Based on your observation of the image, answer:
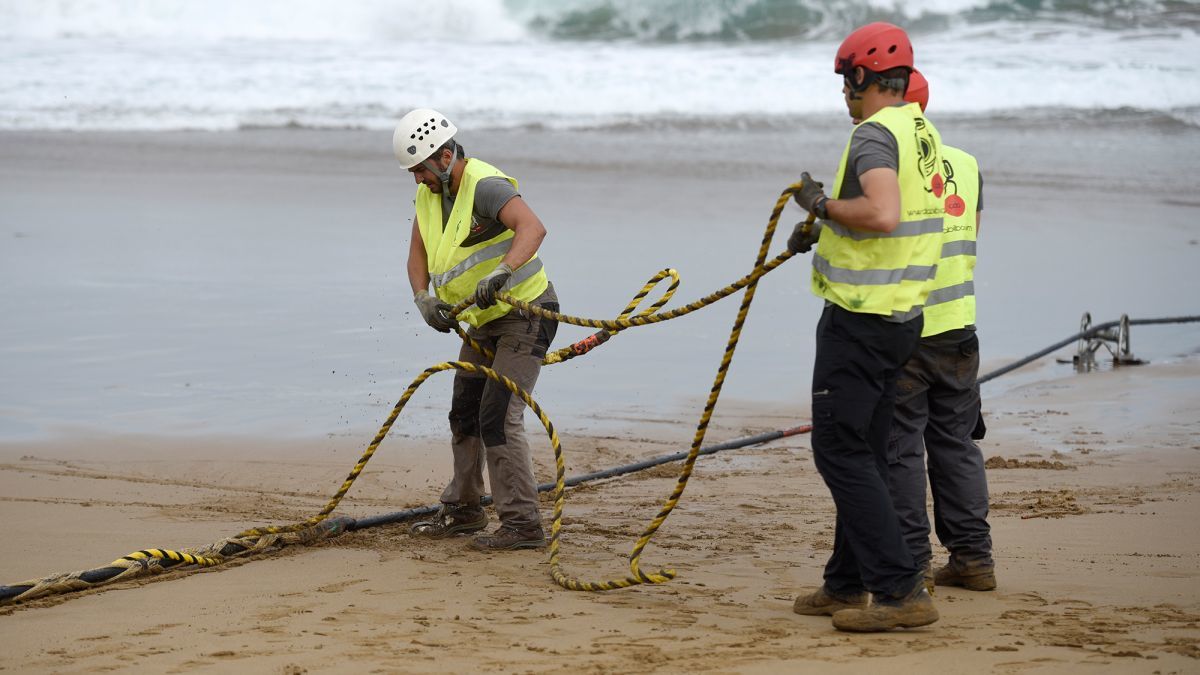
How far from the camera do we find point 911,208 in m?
4.49

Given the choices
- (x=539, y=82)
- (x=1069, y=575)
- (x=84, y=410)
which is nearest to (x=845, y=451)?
(x=1069, y=575)

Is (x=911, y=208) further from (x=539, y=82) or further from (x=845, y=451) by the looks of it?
(x=539, y=82)

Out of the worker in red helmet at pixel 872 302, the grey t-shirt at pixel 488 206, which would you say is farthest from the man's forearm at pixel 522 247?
the worker in red helmet at pixel 872 302

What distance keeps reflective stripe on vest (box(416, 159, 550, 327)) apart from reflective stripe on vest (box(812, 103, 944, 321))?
5.51ft

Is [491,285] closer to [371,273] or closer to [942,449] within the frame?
[942,449]

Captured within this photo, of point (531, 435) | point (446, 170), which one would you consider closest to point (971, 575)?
point (446, 170)

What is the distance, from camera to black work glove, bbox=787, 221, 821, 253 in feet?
15.4

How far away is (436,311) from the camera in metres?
5.90

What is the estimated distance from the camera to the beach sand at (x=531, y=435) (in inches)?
179

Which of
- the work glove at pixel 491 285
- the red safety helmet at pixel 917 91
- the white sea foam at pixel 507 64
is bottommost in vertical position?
the work glove at pixel 491 285

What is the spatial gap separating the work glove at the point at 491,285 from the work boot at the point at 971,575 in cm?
206

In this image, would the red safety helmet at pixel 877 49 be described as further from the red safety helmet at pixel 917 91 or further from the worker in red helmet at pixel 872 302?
the red safety helmet at pixel 917 91

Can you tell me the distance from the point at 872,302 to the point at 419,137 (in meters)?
2.17

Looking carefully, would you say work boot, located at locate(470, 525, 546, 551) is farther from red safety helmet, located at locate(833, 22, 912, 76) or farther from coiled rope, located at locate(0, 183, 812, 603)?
red safety helmet, located at locate(833, 22, 912, 76)
